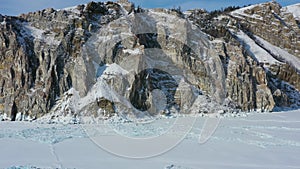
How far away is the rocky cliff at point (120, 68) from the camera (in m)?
17.9

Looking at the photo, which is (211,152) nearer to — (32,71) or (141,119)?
(141,119)

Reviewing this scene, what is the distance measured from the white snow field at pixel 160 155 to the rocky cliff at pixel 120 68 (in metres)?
4.70

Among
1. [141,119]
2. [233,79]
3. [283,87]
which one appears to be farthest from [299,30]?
[141,119]

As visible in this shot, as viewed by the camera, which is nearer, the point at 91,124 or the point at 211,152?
the point at 211,152

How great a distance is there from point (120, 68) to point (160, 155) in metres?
11.6

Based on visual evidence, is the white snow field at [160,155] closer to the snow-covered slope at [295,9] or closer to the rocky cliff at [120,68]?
the rocky cliff at [120,68]

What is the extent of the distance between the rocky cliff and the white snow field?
470 cm

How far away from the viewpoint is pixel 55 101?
1791 centimetres

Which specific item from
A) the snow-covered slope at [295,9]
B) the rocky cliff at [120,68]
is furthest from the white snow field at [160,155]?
the snow-covered slope at [295,9]

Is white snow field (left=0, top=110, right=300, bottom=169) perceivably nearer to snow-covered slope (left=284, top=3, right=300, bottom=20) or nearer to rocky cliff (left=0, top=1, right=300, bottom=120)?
rocky cliff (left=0, top=1, right=300, bottom=120)

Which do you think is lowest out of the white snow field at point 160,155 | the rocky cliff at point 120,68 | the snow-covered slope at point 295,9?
the white snow field at point 160,155

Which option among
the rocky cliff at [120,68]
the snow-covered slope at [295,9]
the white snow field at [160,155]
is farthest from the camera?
the snow-covered slope at [295,9]

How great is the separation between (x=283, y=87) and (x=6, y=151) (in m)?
28.4

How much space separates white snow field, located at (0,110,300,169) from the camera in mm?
8016
